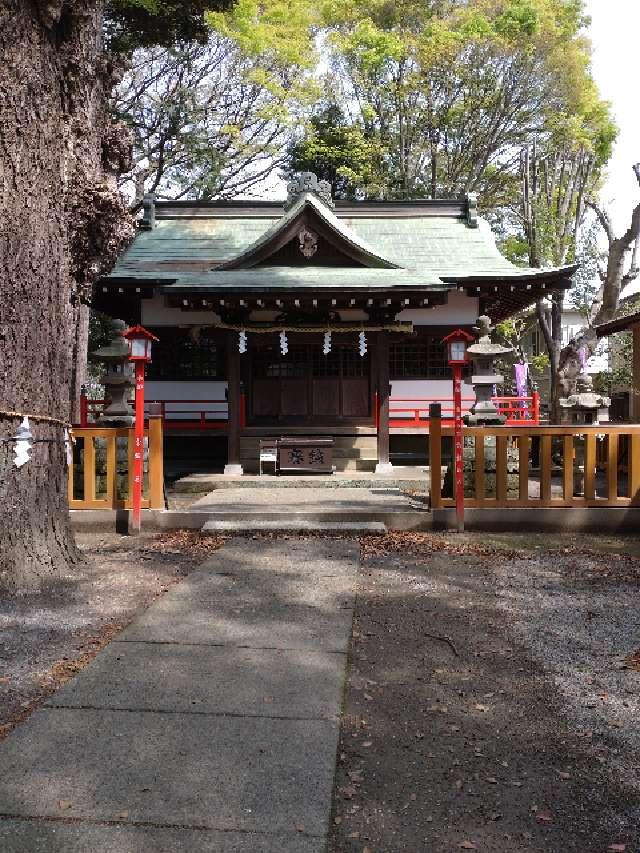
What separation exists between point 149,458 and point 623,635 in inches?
234

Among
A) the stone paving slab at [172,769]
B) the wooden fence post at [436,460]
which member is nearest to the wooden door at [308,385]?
the wooden fence post at [436,460]

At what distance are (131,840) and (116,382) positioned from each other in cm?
801

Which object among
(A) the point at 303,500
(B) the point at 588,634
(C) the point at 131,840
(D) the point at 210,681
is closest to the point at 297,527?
(A) the point at 303,500

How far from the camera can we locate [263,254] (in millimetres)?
13367

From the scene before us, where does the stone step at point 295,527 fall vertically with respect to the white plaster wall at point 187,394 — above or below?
below

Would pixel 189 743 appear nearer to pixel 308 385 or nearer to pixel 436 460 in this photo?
pixel 436 460

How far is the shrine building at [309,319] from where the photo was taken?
41.4 ft

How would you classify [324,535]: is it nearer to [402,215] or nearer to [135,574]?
[135,574]

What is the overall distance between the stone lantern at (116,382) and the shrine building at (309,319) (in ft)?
8.35

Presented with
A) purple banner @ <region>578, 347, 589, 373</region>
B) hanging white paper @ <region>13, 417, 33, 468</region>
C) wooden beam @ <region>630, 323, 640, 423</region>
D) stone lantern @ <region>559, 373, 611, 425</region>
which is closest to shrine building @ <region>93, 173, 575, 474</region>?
stone lantern @ <region>559, 373, 611, 425</region>

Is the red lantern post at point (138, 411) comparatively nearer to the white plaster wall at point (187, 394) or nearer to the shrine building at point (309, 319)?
the shrine building at point (309, 319)

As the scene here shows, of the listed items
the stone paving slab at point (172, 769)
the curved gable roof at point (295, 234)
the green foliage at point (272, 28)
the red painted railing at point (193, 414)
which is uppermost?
the green foliage at point (272, 28)

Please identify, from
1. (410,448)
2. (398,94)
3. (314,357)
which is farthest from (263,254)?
(398,94)

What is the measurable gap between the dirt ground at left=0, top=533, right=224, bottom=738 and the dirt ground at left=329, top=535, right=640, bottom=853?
1.64 meters
